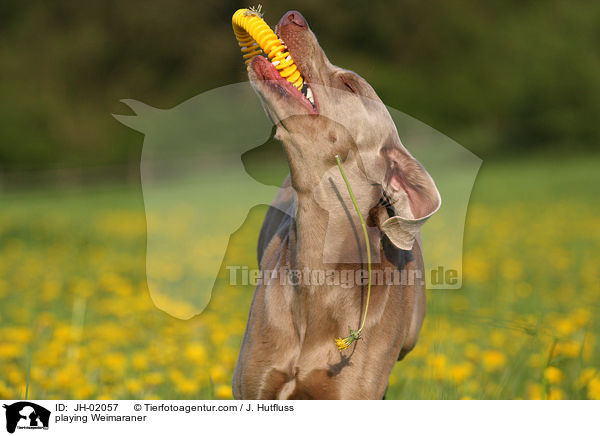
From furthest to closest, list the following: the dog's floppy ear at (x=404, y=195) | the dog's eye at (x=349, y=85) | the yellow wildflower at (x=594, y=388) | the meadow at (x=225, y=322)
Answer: the meadow at (x=225, y=322) < the yellow wildflower at (x=594, y=388) < the dog's eye at (x=349, y=85) < the dog's floppy ear at (x=404, y=195)

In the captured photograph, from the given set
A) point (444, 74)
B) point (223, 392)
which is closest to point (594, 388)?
point (223, 392)

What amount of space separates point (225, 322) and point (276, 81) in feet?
8.41

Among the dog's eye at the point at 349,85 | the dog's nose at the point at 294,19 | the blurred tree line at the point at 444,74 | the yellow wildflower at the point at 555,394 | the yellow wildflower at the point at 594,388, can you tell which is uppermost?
the blurred tree line at the point at 444,74

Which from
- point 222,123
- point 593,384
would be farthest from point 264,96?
point 593,384

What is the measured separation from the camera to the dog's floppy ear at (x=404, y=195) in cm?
251

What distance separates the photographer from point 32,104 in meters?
22.8

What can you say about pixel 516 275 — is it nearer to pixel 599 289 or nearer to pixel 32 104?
pixel 599 289

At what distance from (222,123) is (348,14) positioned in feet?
27.2

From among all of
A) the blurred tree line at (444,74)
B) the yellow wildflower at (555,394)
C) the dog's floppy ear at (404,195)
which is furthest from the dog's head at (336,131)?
the blurred tree line at (444,74)

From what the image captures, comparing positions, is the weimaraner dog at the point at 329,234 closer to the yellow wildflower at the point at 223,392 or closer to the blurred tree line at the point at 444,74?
the yellow wildflower at the point at 223,392

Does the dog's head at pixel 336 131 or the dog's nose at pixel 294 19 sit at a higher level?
the dog's nose at pixel 294 19

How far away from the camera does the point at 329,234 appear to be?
2.77m
